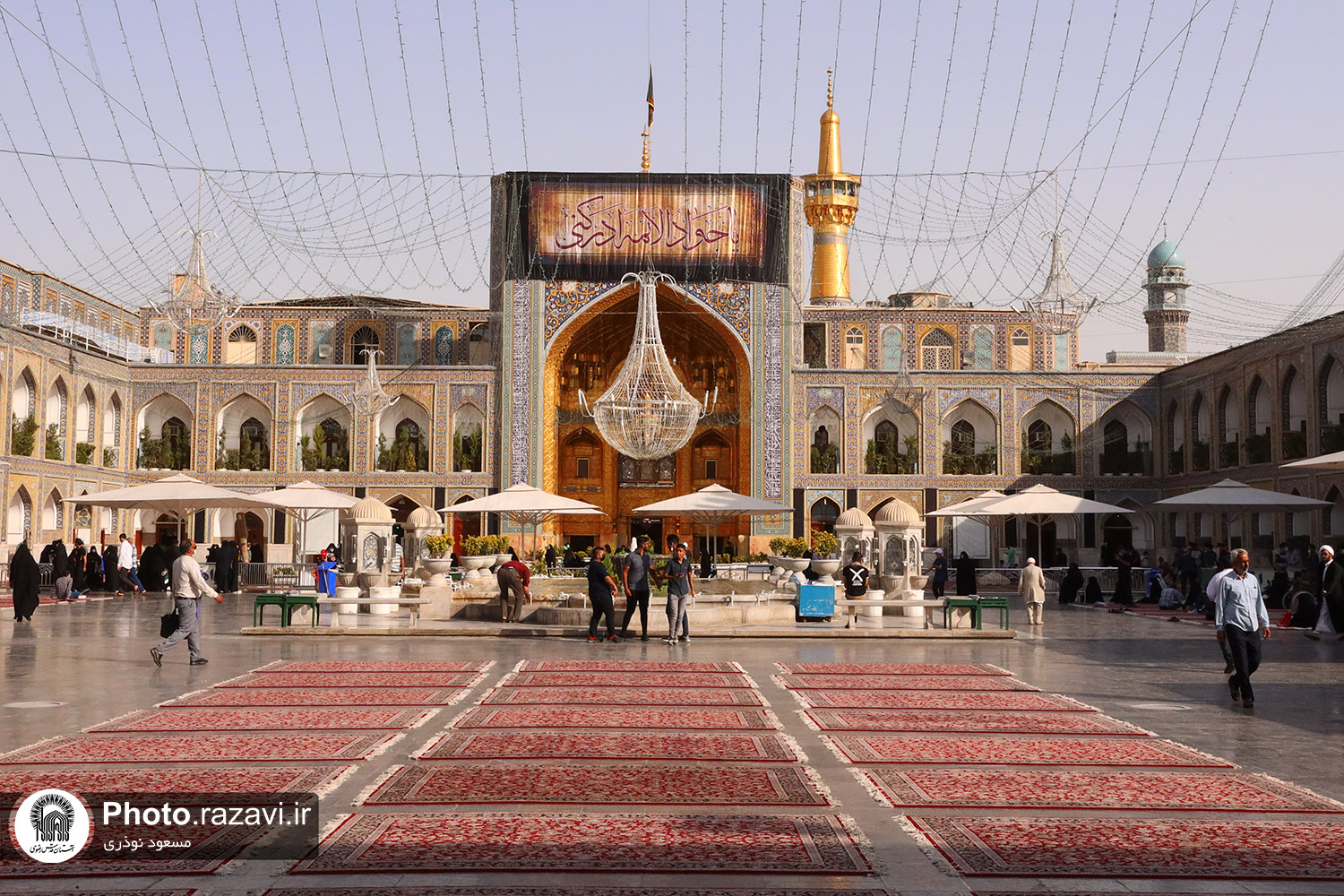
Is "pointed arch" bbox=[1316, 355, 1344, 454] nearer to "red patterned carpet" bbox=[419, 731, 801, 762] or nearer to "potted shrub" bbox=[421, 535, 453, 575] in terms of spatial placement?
"potted shrub" bbox=[421, 535, 453, 575]

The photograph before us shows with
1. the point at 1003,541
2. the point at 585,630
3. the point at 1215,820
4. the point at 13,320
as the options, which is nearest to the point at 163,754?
the point at 1215,820

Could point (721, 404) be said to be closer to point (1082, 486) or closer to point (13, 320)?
point (1082, 486)

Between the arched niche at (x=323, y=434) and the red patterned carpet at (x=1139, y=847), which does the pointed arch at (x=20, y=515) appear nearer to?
the arched niche at (x=323, y=434)

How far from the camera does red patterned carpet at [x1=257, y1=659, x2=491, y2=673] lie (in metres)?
10.6

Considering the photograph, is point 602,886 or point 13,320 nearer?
point 602,886

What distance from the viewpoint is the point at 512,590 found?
16219 mm

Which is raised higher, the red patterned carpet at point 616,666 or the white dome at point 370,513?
the white dome at point 370,513

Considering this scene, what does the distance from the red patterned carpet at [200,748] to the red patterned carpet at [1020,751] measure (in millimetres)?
2570

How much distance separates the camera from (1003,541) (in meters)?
32.3

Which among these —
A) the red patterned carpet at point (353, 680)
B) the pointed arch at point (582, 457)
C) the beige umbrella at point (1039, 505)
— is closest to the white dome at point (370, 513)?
the beige umbrella at point (1039, 505)

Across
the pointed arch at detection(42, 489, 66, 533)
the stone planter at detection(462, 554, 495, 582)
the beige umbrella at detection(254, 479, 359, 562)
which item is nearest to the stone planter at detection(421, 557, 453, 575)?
the stone planter at detection(462, 554, 495, 582)

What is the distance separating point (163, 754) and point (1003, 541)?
28008 mm

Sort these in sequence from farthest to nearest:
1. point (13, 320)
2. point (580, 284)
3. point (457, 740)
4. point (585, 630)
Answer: point (580, 284), point (13, 320), point (585, 630), point (457, 740)

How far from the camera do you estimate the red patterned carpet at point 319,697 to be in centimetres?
845
